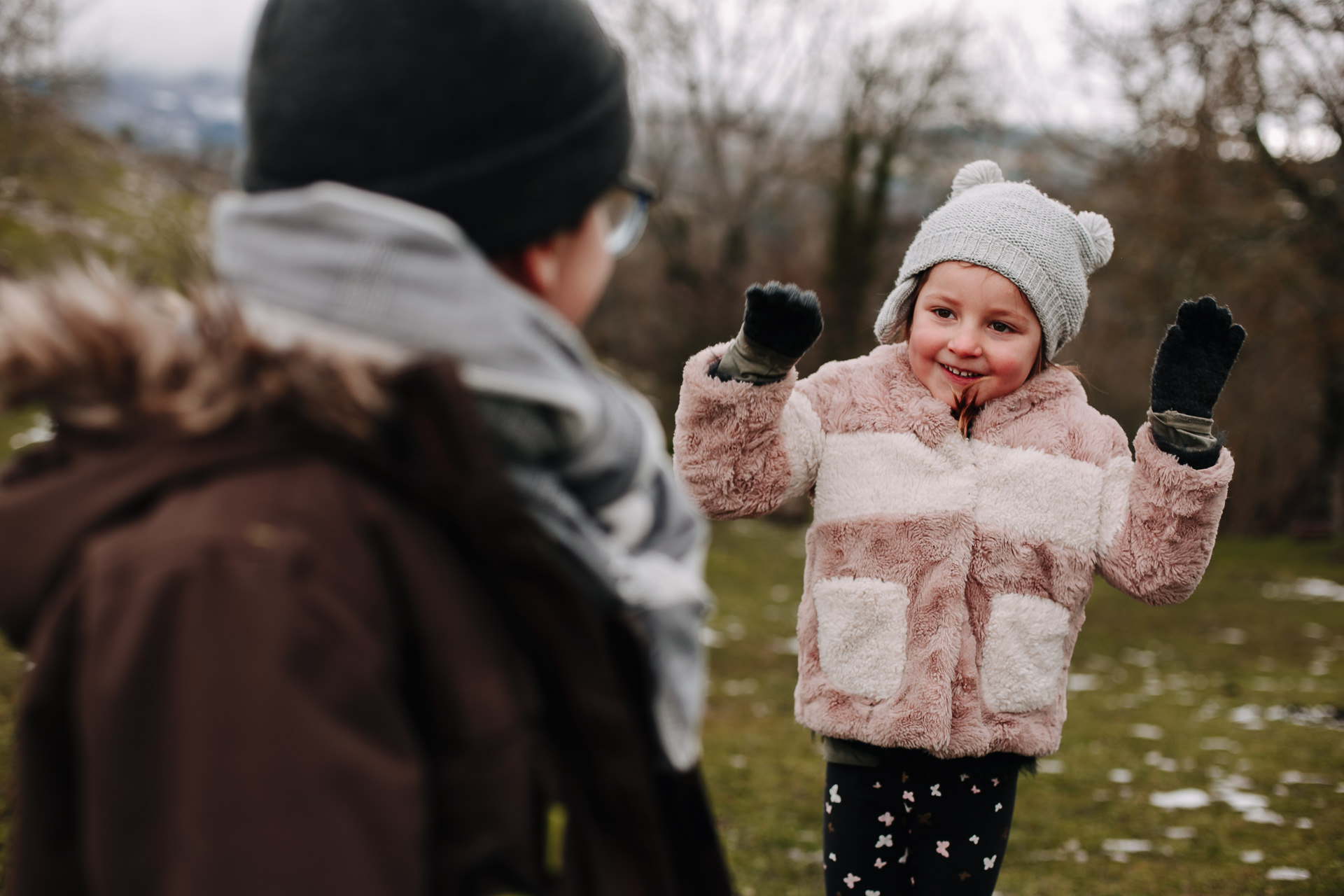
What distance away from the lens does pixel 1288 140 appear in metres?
14.9

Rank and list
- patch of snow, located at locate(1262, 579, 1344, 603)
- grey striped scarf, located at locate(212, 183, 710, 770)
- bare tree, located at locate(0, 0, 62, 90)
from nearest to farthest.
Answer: grey striped scarf, located at locate(212, 183, 710, 770) → bare tree, located at locate(0, 0, 62, 90) → patch of snow, located at locate(1262, 579, 1344, 603)

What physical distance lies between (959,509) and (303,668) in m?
1.67

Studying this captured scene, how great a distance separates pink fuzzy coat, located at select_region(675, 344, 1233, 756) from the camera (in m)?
2.10

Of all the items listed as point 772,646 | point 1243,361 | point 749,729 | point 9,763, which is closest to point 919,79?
point 1243,361

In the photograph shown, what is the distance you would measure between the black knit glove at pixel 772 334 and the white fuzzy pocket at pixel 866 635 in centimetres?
48

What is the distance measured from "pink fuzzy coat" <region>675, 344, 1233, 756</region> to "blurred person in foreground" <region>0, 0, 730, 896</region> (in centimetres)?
109

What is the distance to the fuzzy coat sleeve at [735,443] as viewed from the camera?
6.79 feet

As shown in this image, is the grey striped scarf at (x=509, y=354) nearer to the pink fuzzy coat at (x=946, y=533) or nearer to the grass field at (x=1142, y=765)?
the pink fuzzy coat at (x=946, y=533)

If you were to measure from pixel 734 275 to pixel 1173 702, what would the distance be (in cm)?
1903

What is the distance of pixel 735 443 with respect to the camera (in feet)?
6.93

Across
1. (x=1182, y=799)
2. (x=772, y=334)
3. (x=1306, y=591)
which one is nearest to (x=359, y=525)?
(x=772, y=334)

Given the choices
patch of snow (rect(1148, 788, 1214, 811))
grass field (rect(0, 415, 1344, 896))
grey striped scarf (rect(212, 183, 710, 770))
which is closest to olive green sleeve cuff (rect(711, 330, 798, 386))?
grey striped scarf (rect(212, 183, 710, 770))

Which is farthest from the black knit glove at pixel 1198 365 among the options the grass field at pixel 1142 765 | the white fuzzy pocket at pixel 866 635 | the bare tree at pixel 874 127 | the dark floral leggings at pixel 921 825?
the bare tree at pixel 874 127

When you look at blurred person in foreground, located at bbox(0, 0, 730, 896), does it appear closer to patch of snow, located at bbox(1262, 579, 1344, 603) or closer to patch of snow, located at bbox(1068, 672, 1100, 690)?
patch of snow, located at bbox(1068, 672, 1100, 690)
